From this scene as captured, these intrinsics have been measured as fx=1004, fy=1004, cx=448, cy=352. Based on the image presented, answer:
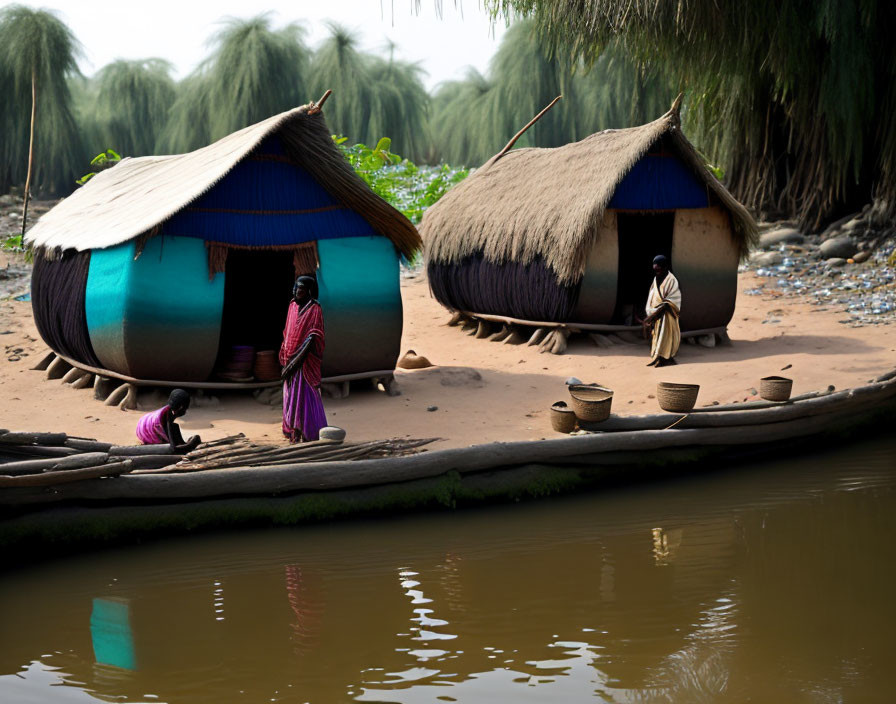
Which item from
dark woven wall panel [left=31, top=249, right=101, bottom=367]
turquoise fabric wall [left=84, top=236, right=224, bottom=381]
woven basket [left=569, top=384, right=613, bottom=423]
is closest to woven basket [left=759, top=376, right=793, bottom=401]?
woven basket [left=569, top=384, right=613, bottom=423]

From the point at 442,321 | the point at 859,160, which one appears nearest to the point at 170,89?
the point at 442,321

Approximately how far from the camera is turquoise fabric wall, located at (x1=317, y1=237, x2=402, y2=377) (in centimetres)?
952

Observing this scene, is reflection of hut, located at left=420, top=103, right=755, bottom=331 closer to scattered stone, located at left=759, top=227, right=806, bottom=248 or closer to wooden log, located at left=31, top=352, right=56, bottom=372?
scattered stone, located at left=759, top=227, right=806, bottom=248

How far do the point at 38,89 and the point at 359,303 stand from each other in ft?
46.5

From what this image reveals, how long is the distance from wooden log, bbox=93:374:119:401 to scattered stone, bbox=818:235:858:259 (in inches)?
458

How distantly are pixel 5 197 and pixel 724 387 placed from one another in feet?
56.6

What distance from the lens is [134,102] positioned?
2594 centimetres

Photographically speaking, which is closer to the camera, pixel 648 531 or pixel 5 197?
pixel 648 531

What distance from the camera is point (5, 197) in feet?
70.3

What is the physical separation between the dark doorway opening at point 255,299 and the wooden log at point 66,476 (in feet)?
18.4

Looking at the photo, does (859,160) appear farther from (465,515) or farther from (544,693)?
(544,693)

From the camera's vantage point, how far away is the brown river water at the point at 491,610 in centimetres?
430

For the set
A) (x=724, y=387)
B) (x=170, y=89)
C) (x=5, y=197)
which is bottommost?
(x=724, y=387)

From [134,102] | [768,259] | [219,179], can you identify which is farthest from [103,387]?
[134,102]
